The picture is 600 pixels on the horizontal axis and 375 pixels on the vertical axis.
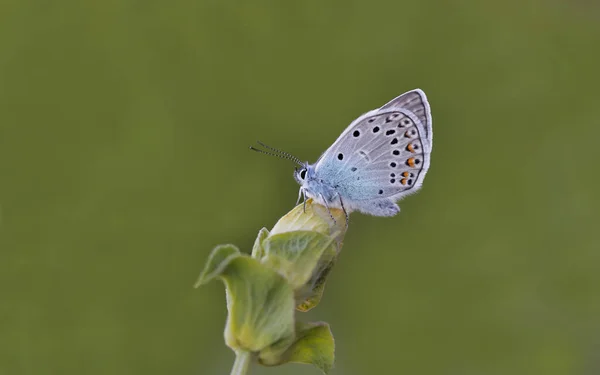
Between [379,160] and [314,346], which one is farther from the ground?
[379,160]

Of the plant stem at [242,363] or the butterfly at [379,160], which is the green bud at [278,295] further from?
the butterfly at [379,160]

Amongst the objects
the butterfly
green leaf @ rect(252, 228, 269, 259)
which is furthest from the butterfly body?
green leaf @ rect(252, 228, 269, 259)

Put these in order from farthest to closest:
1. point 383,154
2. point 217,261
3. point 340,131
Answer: point 340,131 < point 383,154 < point 217,261

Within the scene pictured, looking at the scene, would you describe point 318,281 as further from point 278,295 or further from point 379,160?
point 379,160

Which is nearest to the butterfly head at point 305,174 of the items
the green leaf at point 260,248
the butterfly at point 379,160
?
the butterfly at point 379,160

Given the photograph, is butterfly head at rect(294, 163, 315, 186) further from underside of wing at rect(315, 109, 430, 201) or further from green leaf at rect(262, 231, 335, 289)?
green leaf at rect(262, 231, 335, 289)

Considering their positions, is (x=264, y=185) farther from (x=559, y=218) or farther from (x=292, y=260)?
(x=292, y=260)

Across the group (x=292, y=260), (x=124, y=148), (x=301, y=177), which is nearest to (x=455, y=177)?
(x=124, y=148)

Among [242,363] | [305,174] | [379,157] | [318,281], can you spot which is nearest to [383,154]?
[379,157]
